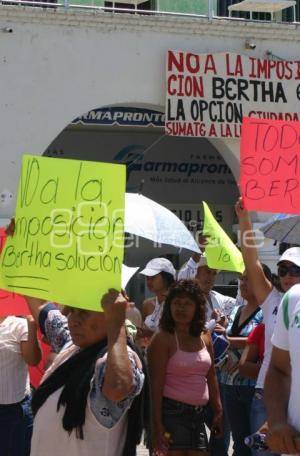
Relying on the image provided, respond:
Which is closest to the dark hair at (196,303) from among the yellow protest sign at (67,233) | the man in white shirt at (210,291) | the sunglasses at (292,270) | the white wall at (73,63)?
the sunglasses at (292,270)

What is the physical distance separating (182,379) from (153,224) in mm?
2160

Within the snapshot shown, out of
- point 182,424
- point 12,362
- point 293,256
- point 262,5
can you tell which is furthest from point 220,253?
point 262,5

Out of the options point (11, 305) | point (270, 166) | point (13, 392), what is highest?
point (270, 166)

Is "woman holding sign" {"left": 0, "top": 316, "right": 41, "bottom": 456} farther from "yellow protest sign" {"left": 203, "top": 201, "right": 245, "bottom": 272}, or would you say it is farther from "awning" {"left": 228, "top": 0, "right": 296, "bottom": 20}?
"awning" {"left": 228, "top": 0, "right": 296, "bottom": 20}

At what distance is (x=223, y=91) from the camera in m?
17.1

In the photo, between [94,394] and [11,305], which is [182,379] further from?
[94,394]

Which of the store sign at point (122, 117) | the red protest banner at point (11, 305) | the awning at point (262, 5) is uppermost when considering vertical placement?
the awning at point (262, 5)

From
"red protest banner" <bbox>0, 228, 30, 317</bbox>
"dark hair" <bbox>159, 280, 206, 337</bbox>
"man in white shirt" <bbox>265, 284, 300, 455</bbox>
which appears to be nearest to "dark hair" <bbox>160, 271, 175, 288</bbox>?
"dark hair" <bbox>159, 280, 206, 337</bbox>

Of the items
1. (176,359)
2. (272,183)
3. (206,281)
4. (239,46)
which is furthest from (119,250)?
(239,46)


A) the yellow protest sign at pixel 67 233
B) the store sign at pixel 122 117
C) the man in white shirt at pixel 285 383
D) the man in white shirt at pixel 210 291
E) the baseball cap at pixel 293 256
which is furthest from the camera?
the store sign at pixel 122 117

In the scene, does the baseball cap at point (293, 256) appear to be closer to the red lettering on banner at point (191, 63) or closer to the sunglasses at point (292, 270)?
the sunglasses at point (292, 270)

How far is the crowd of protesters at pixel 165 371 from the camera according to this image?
14.7 ft

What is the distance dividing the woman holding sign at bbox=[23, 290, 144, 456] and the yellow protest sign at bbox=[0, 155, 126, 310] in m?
0.13

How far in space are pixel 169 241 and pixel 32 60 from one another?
7556mm
